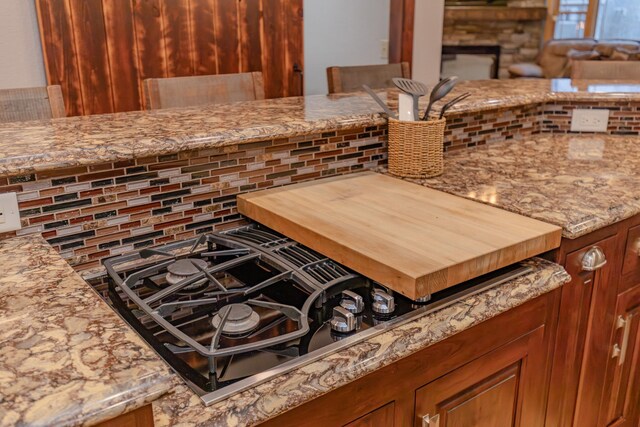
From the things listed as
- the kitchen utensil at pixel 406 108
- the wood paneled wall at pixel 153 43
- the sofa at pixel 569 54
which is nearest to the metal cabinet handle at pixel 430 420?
the kitchen utensil at pixel 406 108

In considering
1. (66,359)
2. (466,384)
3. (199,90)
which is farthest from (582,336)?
(199,90)

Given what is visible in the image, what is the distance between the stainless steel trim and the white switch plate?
0.54 m

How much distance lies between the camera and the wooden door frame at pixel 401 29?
3.45m

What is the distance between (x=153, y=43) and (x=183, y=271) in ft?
6.64

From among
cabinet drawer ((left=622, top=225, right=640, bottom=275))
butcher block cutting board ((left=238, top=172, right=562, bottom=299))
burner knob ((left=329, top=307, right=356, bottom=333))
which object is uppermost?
butcher block cutting board ((left=238, top=172, right=562, bottom=299))

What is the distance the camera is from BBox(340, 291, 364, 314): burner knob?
3.16ft

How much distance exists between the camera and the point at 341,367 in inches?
33.1

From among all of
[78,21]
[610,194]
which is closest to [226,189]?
[610,194]

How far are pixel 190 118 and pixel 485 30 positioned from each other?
6.86 m

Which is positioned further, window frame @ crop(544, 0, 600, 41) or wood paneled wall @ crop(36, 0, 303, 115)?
window frame @ crop(544, 0, 600, 41)

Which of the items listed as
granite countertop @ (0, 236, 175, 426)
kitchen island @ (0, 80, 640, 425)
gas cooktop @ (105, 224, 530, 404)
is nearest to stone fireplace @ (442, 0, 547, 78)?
kitchen island @ (0, 80, 640, 425)

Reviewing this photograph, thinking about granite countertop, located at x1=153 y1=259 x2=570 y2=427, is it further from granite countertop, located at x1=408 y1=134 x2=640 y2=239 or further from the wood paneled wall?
the wood paneled wall

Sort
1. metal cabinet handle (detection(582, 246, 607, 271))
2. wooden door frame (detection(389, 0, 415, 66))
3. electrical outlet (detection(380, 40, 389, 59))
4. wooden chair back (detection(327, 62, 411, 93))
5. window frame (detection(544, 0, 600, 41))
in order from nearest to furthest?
metal cabinet handle (detection(582, 246, 607, 271)) → wooden chair back (detection(327, 62, 411, 93)) → wooden door frame (detection(389, 0, 415, 66)) → electrical outlet (detection(380, 40, 389, 59)) → window frame (detection(544, 0, 600, 41))

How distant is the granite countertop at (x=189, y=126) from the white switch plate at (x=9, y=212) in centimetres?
5
